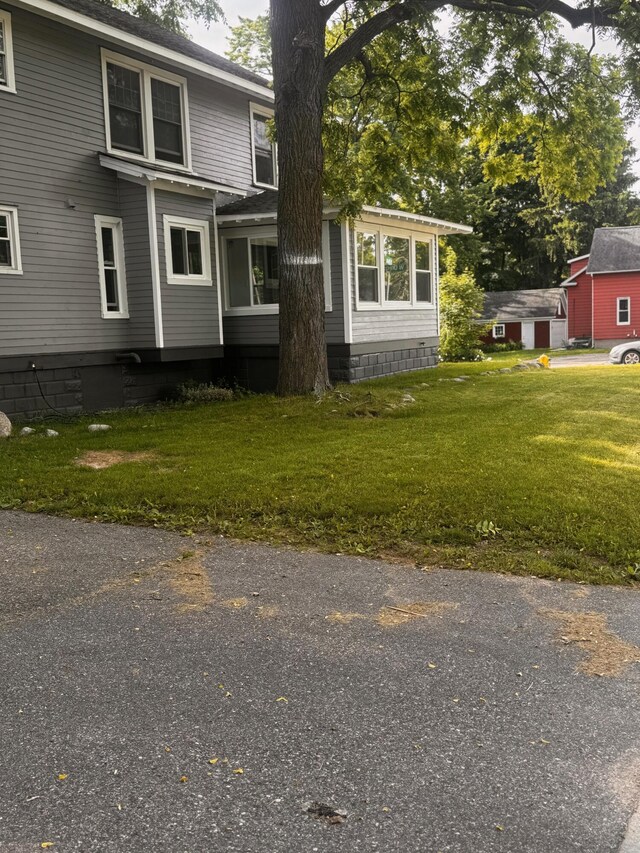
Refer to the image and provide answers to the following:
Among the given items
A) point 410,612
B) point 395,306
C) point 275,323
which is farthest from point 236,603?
point 395,306

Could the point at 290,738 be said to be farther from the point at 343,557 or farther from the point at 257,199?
the point at 257,199

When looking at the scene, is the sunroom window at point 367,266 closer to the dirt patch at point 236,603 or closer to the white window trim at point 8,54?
the white window trim at point 8,54

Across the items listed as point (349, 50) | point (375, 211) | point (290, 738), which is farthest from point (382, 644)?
point (375, 211)

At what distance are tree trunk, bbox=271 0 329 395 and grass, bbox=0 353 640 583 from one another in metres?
1.14

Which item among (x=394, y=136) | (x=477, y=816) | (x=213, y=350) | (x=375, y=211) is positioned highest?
(x=394, y=136)

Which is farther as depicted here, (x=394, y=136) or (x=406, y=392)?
(x=394, y=136)

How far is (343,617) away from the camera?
416cm

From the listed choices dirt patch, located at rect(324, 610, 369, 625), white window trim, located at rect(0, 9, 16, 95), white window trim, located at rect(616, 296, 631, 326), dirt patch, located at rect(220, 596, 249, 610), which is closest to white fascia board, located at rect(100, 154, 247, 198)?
white window trim, located at rect(0, 9, 16, 95)

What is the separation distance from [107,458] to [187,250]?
25.6ft

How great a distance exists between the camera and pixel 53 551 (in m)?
5.45

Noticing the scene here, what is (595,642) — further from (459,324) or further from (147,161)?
(459,324)

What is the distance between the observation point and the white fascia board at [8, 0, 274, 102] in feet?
40.6

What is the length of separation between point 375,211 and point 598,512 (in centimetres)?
1169

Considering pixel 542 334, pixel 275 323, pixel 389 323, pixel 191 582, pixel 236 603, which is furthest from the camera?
pixel 542 334
